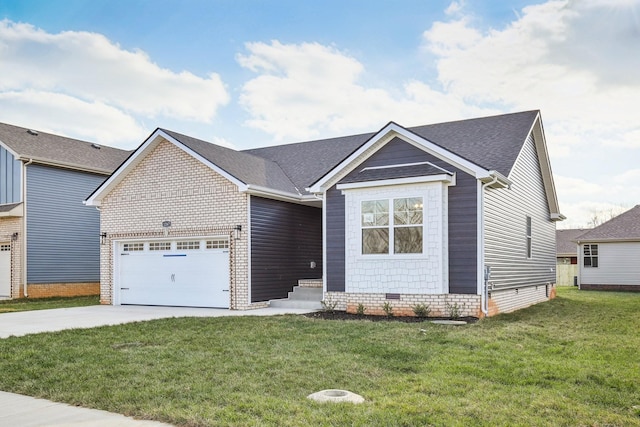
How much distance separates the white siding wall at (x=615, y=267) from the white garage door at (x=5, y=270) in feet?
85.6

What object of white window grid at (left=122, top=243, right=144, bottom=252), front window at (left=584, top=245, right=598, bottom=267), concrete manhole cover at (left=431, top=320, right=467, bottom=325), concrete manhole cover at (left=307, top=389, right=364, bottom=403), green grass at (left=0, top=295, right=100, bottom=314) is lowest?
green grass at (left=0, top=295, right=100, bottom=314)

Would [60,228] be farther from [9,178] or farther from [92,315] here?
[92,315]

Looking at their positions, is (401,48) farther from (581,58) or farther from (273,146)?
A: (273,146)

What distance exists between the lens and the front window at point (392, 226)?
43.3ft

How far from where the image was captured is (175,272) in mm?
16906

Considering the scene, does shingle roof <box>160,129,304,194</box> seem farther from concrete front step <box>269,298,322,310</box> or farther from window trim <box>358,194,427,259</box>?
window trim <box>358,194,427,259</box>

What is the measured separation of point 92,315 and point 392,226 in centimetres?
788

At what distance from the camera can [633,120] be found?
714 inches

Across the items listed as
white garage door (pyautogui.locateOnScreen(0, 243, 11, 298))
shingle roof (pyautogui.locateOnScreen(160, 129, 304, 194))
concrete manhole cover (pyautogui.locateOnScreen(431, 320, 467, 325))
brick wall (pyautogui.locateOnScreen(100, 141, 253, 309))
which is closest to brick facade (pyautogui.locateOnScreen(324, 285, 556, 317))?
concrete manhole cover (pyautogui.locateOnScreen(431, 320, 467, 325))

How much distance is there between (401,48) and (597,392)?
11.6m

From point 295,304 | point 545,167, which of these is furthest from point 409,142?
point 545,167

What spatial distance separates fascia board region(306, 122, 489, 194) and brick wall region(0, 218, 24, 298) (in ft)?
41.2

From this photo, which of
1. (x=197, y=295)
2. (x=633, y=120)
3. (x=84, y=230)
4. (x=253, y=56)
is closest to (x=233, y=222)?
(x=197, y=295)

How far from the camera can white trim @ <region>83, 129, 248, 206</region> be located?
50.6 feet
